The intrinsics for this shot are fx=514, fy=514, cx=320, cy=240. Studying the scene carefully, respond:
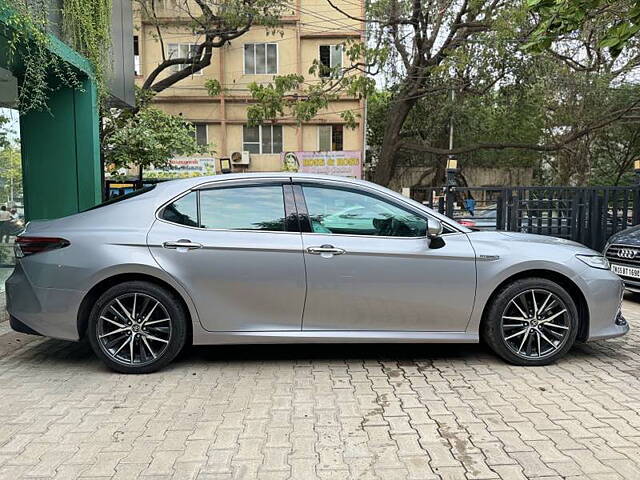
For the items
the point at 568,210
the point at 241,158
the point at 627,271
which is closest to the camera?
the point at 627,271

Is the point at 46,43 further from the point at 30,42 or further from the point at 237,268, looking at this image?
the point at 237,268

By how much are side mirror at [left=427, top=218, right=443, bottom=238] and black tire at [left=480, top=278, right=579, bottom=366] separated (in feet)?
2.40

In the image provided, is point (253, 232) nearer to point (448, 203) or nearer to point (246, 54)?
point (448, 203)

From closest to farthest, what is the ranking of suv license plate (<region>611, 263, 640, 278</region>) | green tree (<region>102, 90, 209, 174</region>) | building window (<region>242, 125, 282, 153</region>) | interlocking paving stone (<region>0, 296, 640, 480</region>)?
interlocking paving stone (<region>0, 296, 640, 480</region>), suv license plate (<region>611, 263, 640, 278</region>), green tree (<region>102, 90, 209, 174</region>), building window (<region>242, 125, 282, 153</region>)

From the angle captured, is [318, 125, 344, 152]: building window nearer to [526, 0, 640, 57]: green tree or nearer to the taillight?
[526, 0, 640, 57]: green tree

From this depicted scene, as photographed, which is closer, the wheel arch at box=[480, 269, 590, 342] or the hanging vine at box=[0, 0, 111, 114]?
the wheel arch at box=[480, 269, 590, 342]

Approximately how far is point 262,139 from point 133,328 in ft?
68.0

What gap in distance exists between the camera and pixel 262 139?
24047 millimetres

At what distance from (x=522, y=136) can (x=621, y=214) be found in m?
19.9

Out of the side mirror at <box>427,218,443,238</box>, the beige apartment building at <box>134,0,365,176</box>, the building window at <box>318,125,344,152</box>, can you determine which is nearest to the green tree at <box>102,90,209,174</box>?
the side mirror at <box>427,218,443,238</box>

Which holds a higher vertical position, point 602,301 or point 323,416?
point 602,301

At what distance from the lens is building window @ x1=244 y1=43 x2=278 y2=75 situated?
23.2 m

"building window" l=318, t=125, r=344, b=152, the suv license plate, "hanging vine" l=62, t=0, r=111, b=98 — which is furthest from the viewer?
"building window" l=318, t=125, r=344, b=152

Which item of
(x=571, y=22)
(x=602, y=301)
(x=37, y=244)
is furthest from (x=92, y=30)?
(x=602, y=301)
